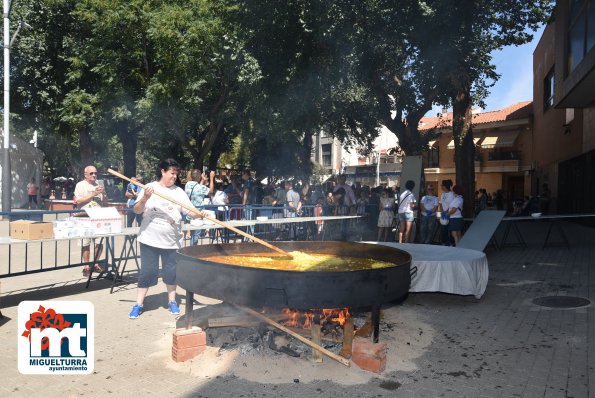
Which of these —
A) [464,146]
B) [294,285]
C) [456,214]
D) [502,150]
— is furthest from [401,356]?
[502,150]

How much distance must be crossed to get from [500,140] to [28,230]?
35.3m

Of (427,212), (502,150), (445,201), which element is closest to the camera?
(445,201)

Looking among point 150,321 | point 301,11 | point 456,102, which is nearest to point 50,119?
point 301,11

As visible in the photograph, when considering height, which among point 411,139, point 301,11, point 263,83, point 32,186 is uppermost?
point 301,11

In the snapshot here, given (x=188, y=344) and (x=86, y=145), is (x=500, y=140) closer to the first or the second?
(x=86, y=145)

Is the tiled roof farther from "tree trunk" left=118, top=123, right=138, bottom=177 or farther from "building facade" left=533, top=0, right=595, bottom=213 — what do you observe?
"tree trunk" left=118, top=123, right=138, bottom=177

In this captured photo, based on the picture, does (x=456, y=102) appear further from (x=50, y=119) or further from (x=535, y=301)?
(x=50, y=119)

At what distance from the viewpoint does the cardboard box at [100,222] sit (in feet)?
21.2

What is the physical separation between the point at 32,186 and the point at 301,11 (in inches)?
822

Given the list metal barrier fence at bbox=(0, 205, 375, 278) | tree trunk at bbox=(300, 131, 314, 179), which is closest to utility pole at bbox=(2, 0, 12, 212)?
metal barrier fence at bbox=(0, 205, 375, 278)

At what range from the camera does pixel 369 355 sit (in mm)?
4164

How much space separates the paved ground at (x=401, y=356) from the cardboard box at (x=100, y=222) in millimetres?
967

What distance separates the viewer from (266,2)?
1120cm

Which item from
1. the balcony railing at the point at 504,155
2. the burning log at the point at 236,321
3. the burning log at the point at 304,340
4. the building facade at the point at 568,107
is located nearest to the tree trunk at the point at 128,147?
the building facade at the point at 568,107
